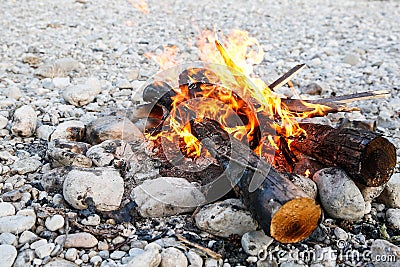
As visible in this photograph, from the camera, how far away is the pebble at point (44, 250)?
7.68ft

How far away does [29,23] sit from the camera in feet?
23.1

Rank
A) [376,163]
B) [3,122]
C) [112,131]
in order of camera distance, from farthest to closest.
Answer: [3,122] < [112,131] < [376,163]

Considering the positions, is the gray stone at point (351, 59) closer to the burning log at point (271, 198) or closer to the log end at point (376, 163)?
the log end at point (376, 163)

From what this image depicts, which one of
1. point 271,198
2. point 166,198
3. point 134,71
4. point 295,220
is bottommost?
point 134,71

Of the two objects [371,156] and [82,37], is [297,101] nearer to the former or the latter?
[371,156]

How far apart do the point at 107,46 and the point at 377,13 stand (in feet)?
19.7

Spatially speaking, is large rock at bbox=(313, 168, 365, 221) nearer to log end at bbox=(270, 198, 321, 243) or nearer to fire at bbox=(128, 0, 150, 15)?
log end at bbox=(270, 198, 321, 243)

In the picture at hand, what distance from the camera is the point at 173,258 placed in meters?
2.32

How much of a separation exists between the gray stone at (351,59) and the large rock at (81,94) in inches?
140

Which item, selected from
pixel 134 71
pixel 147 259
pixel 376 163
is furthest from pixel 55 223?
pixel 134 71

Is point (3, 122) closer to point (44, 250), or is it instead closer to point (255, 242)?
point (44, 250)

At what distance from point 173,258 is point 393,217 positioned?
1.45m

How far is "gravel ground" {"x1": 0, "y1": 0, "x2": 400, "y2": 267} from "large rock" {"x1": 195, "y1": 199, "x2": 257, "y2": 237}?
2.1 inches

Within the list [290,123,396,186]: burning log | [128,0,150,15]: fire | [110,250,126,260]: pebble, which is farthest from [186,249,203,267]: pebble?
[128,0,150,15]: fire
